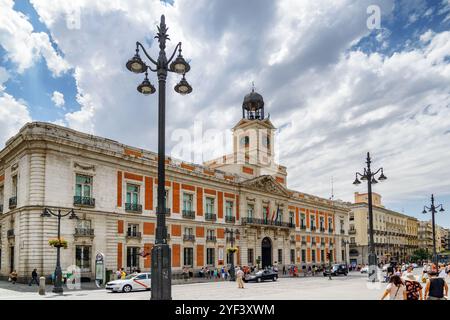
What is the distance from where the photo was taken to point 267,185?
178ft

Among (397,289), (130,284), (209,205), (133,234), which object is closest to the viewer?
(397,289)

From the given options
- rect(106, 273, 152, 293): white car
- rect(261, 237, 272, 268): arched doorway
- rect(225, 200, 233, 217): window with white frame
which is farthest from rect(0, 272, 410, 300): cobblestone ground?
rect(261, 237, 272, 268): arched doorway

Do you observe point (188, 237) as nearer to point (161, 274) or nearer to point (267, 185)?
point (267, 185)

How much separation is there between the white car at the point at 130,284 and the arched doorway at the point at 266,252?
27382 millimetres

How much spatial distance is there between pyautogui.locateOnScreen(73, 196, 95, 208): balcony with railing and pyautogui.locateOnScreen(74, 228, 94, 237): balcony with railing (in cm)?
180

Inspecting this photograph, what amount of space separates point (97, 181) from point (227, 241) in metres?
17.9

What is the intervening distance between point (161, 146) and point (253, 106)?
48.4 metres

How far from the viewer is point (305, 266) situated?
60.1m

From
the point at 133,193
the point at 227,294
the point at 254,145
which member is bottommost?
the point at 227,294

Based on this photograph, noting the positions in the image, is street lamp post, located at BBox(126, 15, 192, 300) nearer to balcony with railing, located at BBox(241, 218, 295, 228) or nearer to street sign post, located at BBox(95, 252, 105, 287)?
street sign post, located at BBox(95, 252, 105, 287)

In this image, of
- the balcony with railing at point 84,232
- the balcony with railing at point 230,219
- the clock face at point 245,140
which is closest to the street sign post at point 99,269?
the balcony with railing at point 84,232

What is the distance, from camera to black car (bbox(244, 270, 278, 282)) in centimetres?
3625

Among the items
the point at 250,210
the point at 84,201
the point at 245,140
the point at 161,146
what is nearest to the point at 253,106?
the point at 245,140
